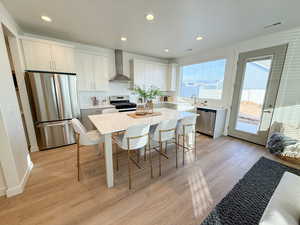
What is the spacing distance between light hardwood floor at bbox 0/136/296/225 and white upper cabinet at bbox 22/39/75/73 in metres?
2.02

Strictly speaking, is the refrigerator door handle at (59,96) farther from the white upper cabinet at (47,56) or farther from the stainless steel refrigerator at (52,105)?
the white upper cabinet at (47,56)

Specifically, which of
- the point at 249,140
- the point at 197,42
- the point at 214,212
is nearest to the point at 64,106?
the point at 214,212

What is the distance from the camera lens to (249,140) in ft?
11.2

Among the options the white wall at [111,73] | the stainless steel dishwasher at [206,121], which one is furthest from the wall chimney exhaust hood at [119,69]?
the stainless steel dishwasher at [206,121]

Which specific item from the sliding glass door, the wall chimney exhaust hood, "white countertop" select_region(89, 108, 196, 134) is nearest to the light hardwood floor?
"white countertop" select_region(89, 108, 196, 134)

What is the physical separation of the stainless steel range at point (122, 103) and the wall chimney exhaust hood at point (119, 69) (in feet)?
2.08

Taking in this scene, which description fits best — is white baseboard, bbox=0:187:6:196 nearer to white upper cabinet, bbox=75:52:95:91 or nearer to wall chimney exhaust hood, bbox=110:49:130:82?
white upper cabinet, bbox=75:52:95:91

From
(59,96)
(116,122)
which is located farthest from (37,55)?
(116,122)

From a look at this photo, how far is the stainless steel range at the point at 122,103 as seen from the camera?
3928 millimetres

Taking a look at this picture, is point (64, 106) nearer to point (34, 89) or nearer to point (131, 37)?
point (34, 89)

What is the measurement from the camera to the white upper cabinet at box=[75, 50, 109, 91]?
348 cm

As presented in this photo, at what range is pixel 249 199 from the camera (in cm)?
165

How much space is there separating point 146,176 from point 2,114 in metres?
2.17

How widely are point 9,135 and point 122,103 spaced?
2804 mm
